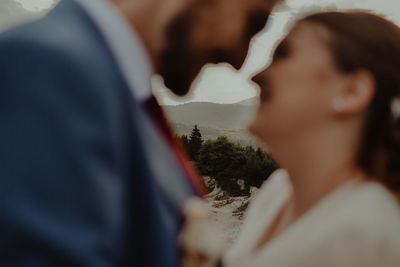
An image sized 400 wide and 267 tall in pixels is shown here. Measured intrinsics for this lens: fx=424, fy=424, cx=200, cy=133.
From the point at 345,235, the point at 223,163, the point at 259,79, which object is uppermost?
the point at 259,79

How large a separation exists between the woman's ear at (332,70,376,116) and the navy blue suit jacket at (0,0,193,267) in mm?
754

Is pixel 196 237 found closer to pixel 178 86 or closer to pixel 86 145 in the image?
pixel 86 145

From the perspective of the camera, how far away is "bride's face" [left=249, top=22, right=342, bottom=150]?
141cm

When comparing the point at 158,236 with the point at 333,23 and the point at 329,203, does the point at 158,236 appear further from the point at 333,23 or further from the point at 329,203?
the point at 333,23

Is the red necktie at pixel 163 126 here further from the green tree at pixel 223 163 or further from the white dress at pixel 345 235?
the green tree at pixel 223 163

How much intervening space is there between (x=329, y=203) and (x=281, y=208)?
0.46m

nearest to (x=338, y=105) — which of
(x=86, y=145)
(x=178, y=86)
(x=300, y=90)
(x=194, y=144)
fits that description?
(x=300, y=90)

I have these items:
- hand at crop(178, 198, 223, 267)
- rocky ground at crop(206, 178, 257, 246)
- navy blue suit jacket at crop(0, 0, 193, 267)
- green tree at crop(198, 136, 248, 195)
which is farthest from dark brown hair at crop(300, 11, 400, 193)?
green tree at crop(198, 136, 248, 195)

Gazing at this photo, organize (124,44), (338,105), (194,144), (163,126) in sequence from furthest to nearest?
(194,144), (338,105), (163,126), (124,44)

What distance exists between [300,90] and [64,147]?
87 centimetres

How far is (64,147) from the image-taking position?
0.80 metres

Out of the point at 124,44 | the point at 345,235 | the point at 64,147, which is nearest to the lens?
the point at 64,147

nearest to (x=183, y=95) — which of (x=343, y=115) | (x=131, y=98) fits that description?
(x=131, y=98)

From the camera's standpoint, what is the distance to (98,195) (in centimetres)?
82
